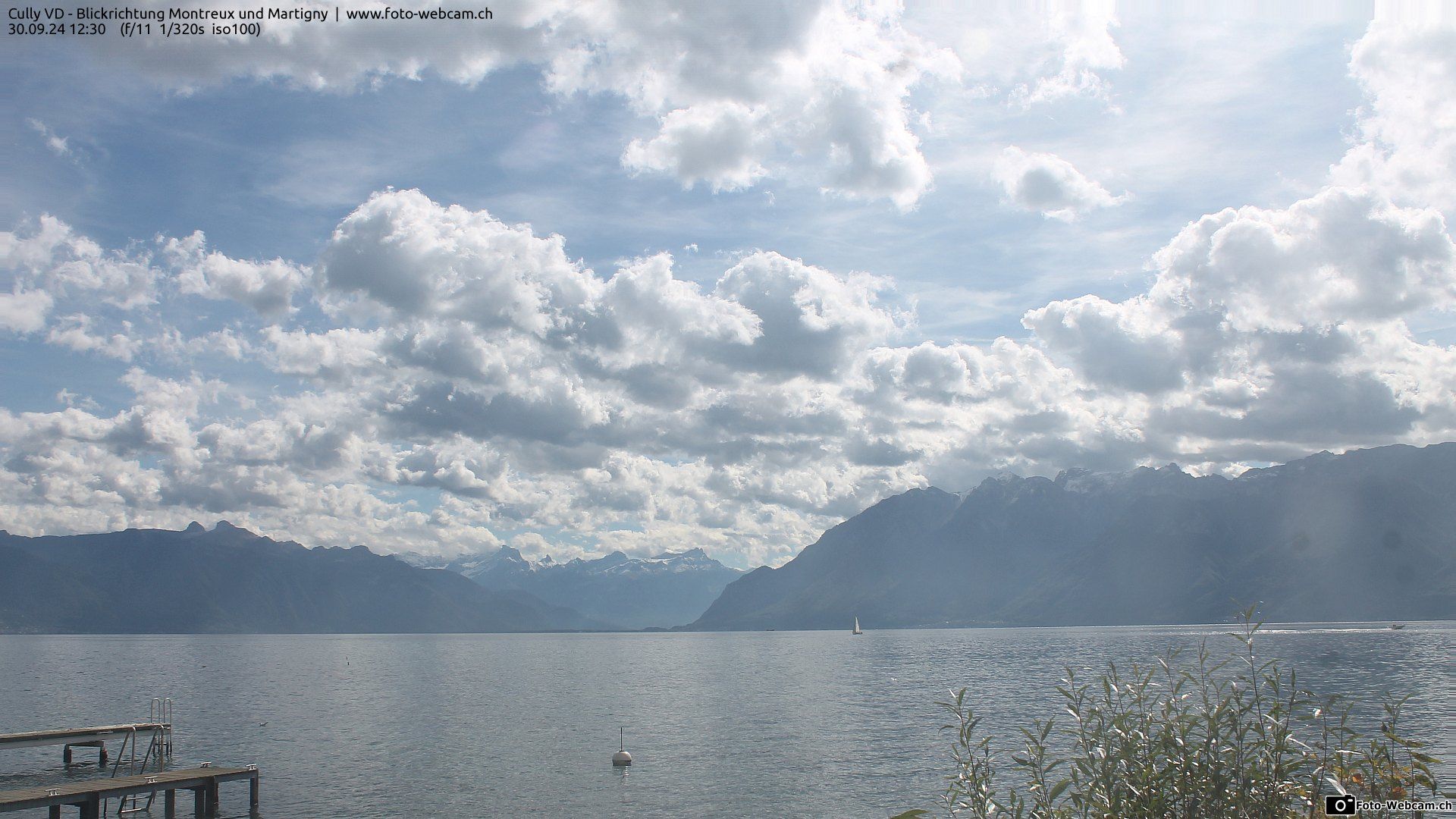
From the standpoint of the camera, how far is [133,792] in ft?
186

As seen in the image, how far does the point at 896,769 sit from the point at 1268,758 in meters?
61.0

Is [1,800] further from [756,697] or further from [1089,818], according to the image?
[756,697]

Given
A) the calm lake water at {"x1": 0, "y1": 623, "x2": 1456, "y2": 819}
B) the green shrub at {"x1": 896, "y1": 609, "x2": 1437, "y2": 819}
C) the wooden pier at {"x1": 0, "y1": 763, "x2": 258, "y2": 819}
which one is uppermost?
the green shrub at {"x1": 896, "y1": 609, "x2": 1437, "y2": 819}

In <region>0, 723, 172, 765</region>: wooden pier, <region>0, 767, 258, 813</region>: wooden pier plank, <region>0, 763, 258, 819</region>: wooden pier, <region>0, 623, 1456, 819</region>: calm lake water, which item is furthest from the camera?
<region>0, 723, 172, 765</region>: wooden pier

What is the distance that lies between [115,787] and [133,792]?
51.4 inches

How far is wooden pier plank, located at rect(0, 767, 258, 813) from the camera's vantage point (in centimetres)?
5256

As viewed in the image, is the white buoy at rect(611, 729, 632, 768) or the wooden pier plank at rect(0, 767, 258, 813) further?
the white buoy at rect(611, 729, 632, 768)

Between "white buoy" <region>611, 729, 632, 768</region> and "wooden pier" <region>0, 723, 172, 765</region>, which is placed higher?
"wooden pier" <region>0, 723, 172, 765</region>

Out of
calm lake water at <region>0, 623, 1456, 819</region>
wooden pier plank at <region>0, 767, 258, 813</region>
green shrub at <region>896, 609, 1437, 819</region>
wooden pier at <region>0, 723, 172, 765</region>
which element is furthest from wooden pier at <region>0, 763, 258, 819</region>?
green shrub at <region>896, 609, 1437, 819</region>

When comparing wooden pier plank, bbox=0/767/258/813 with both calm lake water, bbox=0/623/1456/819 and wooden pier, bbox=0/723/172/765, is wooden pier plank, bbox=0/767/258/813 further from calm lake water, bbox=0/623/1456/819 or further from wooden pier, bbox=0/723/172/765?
wooden pier, bbox=0/723/172/765

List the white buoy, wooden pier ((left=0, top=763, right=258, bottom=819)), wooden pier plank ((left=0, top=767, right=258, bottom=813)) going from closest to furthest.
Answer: wooden pier plank ((left=0, top=767, right=258, bottom=813)) < wooden pier ((left=0, top=763, right=258, bottom=819)) < the white buoy

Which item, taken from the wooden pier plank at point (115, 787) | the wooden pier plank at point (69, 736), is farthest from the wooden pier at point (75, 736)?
the wooden pier plank at point (115, 787)

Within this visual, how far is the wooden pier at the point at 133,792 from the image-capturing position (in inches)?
2089

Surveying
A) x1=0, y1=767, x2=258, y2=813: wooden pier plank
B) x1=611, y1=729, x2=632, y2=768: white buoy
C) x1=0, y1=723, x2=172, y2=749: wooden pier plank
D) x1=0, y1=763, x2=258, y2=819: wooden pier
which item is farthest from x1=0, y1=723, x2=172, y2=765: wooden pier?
x1=611, y1=729, x2=632, y2=768: white buoy
